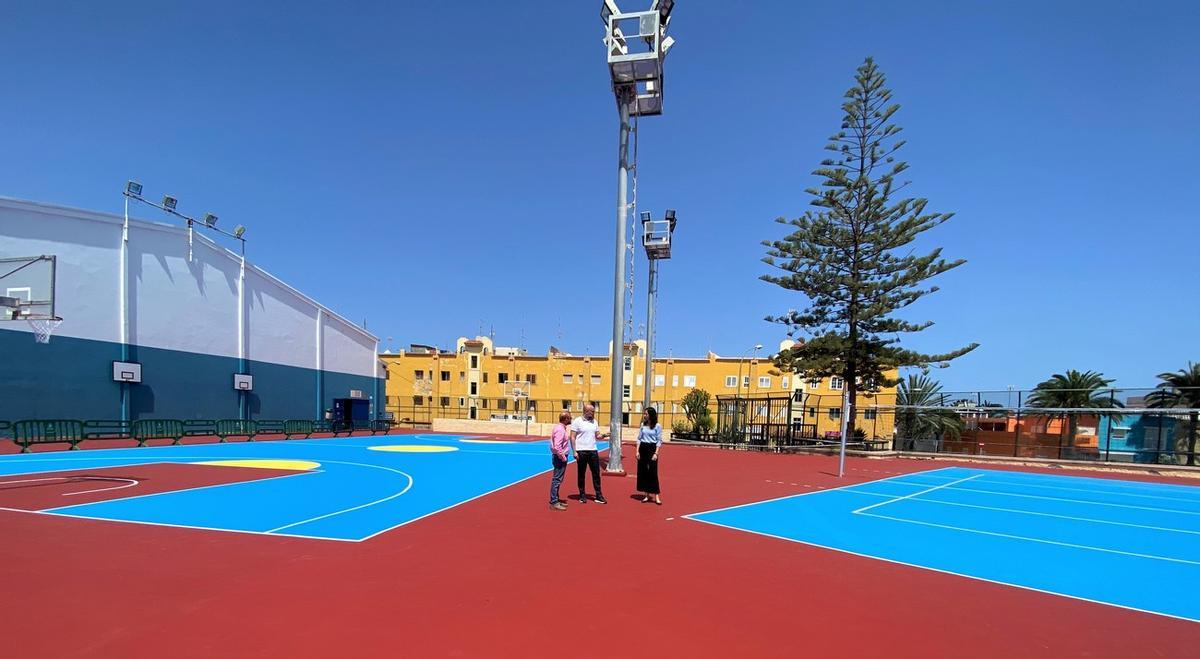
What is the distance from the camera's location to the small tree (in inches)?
1191

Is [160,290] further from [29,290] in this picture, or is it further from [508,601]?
[508,601]

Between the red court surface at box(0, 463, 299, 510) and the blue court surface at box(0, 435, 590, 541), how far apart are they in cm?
49

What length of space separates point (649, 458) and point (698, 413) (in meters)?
22.2

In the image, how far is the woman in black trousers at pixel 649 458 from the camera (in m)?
9.59

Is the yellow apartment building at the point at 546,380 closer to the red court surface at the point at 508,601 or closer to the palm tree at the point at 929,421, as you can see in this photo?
the palm tree at the point at 929,421

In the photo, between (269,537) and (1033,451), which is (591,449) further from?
(1033,451)

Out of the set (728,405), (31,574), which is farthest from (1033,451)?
(31,574)

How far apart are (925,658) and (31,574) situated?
24.6 ft

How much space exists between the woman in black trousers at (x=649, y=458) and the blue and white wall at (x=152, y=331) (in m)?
19.5

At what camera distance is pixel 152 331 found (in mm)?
25266

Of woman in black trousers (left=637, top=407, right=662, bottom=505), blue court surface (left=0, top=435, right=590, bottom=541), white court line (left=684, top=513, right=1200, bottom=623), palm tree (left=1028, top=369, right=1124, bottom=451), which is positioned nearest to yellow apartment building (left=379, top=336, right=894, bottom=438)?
palm tree (left=1028, top=369, right=1124, bottom=451)

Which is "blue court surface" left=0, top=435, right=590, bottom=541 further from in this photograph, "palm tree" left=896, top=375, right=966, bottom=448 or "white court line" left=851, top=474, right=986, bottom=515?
"palm tree" left=896, top=375, right=966, bottom=448

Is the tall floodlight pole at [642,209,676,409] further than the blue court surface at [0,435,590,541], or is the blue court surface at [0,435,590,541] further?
the tall floodlight pole at [642,209,676,409]

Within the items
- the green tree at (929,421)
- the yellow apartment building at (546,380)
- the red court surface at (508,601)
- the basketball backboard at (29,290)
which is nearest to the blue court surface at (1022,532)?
the red court surface at (508,601)
